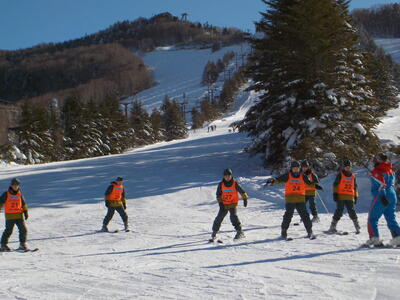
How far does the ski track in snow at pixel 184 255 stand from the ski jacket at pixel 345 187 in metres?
0.97

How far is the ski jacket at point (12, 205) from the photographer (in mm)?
8945

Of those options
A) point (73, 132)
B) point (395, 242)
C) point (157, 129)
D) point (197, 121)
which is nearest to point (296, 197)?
point (395, 242)

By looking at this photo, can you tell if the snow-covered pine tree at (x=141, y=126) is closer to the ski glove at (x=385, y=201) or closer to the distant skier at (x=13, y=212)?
the distant skier at (x=13, y=212)

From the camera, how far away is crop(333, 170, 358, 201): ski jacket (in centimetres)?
901

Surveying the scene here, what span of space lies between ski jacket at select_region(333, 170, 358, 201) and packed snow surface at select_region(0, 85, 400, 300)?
2.93ft

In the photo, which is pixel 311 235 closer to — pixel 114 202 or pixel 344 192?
pixel 344 192

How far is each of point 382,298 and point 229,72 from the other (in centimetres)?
14041

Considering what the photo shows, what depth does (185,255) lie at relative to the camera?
7.69m

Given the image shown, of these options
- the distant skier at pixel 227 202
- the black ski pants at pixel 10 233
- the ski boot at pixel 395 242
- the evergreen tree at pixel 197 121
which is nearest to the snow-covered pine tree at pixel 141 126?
the evergreen tree at pixel 197 121

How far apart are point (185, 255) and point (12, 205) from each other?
437cm

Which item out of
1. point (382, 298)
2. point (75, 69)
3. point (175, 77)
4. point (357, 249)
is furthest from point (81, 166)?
point (75, 69)

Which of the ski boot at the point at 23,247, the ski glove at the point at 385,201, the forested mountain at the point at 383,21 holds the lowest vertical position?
the ski boot at the point at 23,247

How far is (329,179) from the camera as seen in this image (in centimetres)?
1491

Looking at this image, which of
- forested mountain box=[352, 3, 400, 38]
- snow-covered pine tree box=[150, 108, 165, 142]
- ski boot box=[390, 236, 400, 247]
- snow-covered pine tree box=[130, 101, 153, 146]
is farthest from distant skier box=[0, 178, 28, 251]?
forested mountain box=[352, 3, 400, 38]
